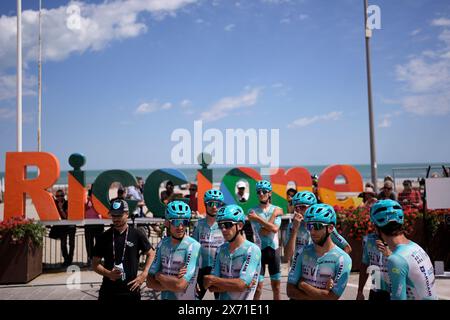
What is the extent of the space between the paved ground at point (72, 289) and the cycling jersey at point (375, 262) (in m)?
3.16

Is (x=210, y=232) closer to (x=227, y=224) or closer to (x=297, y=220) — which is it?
(x=297, y=220)

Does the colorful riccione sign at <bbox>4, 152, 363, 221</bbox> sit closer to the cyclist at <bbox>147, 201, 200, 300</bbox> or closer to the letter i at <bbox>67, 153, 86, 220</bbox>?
the letter i at <bbox>67, 153, 86, 220</bbox>

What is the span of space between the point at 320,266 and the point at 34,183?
34.8 ft

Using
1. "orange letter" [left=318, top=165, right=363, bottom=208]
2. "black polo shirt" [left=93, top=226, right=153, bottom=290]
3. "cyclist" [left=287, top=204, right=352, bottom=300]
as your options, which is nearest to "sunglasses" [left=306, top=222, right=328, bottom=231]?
"cyclist" [left=287, top=204, right=352, bottom=300]

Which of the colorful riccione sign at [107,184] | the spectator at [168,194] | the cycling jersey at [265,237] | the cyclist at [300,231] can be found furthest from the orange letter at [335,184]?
the cyclist at [300,231]

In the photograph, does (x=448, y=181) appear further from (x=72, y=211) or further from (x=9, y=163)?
(x=9, y=163)

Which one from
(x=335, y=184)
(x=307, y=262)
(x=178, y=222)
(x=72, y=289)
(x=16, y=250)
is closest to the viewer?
(x=307, y=262)

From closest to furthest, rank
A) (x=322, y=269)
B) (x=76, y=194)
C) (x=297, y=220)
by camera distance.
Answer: (x=322, y=269) < (x=297, y=220) < (x=76, y=194)

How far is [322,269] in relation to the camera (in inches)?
163

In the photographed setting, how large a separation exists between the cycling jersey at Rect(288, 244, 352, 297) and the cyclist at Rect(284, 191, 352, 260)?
148 centimetres

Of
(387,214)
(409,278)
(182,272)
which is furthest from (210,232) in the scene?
(409,278)

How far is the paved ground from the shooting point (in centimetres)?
871

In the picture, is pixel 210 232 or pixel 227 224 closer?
pixel 227 224
